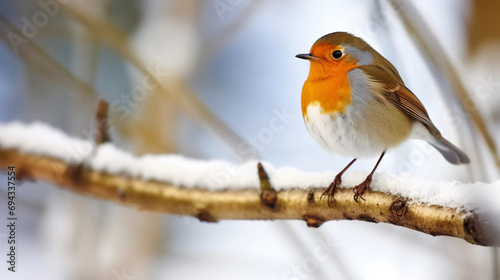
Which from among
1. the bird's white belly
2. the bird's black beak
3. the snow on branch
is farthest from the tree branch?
the bird's black beak

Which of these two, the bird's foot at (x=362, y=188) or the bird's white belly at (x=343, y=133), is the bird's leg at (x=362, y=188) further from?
the bird's white belly at (x=343, y=133)

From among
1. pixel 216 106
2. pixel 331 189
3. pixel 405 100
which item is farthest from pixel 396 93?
pixel 216 106

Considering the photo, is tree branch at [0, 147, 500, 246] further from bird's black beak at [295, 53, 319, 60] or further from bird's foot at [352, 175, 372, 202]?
bird's black beak at [295, 53, 319, 60]

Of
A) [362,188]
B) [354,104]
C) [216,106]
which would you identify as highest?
[216,106]

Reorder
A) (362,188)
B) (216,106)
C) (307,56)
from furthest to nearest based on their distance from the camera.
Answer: (216,106) → (307,56) → (362,188)

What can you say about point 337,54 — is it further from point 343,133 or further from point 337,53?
point 343,133

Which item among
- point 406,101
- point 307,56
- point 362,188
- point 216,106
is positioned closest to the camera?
point 362,188
